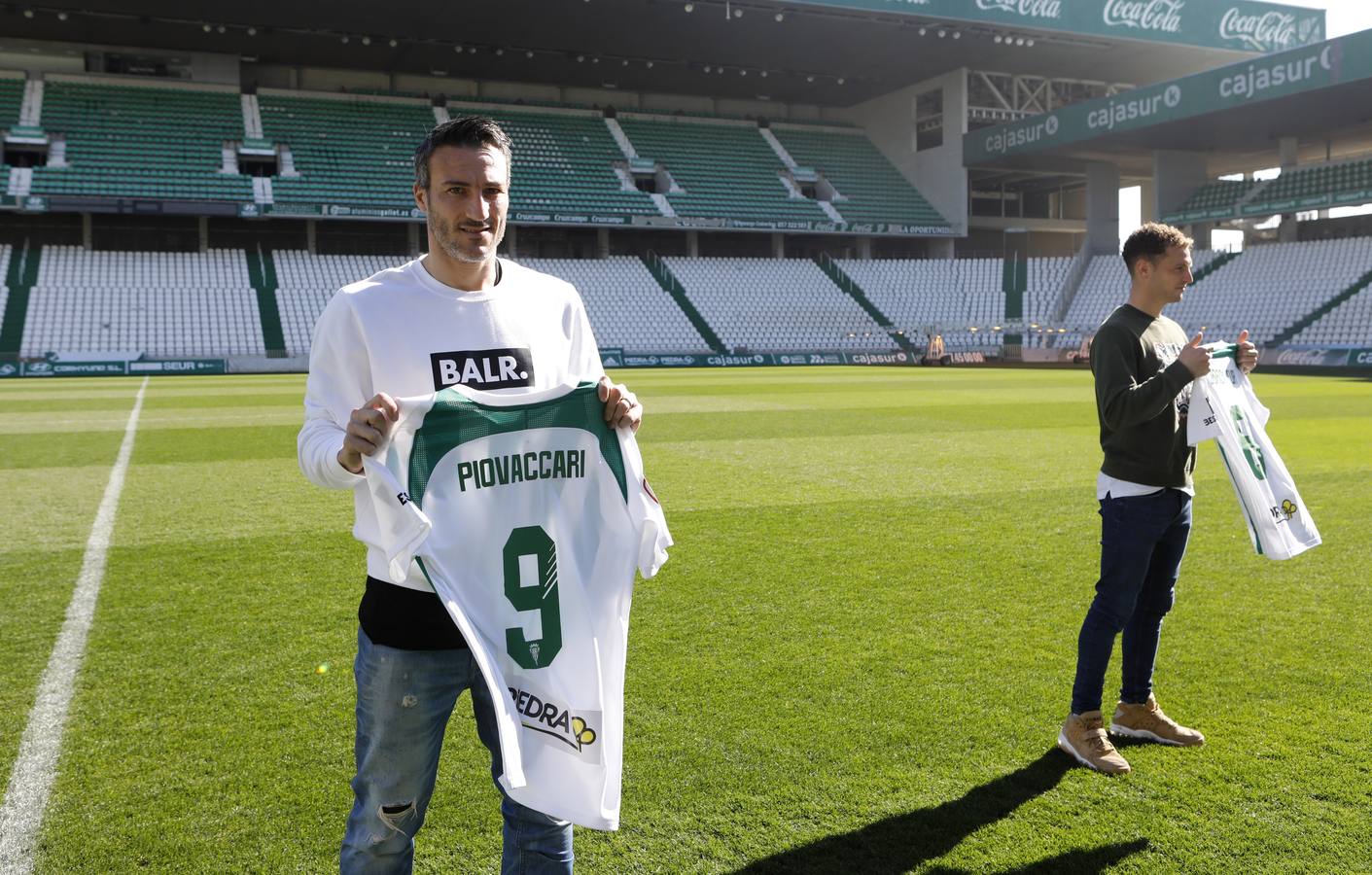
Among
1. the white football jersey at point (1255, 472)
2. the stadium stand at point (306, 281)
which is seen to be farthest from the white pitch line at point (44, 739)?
the stadium stand at point (306, 281)

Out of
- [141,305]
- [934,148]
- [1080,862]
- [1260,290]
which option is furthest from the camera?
[934,148]

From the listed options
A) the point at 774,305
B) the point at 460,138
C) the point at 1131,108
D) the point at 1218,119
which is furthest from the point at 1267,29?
the point at 460,138

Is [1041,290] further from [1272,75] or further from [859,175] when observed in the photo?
[1272,75]

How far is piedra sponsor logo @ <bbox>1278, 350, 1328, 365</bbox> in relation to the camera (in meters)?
31.7

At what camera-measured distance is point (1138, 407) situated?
3.71 meters

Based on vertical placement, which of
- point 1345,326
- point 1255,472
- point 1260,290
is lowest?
point 1255,472

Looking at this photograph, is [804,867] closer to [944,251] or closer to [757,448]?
[757,448]

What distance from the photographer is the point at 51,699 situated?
15.0ft

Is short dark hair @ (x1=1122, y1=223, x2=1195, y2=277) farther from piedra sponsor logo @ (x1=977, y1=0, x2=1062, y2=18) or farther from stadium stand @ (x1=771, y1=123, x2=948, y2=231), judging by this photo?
stadium stand @ (x1=771, y1=123, x2=948, y2=231)

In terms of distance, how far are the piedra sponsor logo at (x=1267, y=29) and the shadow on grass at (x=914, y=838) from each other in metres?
47.8

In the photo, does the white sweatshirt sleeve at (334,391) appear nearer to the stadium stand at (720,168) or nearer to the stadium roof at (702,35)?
the stadium roof at (702,35)

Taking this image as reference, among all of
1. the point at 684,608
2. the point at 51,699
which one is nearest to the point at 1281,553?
the point at 684,608

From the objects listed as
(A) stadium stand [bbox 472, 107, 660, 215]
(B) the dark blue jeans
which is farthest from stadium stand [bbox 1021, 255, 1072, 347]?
(B) the dark blue jeans

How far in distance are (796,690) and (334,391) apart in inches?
111
